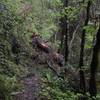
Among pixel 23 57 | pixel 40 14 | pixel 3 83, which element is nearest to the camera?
pixel 3 83

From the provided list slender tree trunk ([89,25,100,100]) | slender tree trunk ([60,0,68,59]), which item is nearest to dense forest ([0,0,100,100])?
slender tree trunk ([89,25,100,100])

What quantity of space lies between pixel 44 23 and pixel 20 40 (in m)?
9.29

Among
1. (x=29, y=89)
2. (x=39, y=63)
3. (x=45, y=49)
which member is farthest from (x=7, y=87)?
(x=45, y=49)

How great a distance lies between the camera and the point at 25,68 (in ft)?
38.1

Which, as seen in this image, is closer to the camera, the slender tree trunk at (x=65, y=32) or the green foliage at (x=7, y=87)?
the green foliage at (x=7, y=87)

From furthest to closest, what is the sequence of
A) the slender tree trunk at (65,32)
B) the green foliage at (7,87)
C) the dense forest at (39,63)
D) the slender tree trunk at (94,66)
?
the slender tree trunk at (65,32) → the dense forest at (39,63) → the slender tree trunk at (94,66) → the green foliage at (7,87)

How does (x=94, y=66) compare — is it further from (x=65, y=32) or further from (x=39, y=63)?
(x=65, y=32)

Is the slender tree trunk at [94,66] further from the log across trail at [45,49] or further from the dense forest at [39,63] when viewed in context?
the log across trail at [45,49]

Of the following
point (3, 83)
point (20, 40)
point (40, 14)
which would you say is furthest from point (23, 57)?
point (40, 14)

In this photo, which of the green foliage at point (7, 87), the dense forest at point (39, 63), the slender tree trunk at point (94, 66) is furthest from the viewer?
the dense forest at point (39, 63)

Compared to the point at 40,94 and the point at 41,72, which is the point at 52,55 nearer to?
the point at 41,72

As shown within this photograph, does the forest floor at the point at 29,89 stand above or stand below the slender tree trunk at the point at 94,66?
below

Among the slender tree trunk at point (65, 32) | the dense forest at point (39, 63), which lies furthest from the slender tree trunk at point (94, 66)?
the slender tree trunk at point (65, 32)

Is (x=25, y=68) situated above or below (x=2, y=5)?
below
